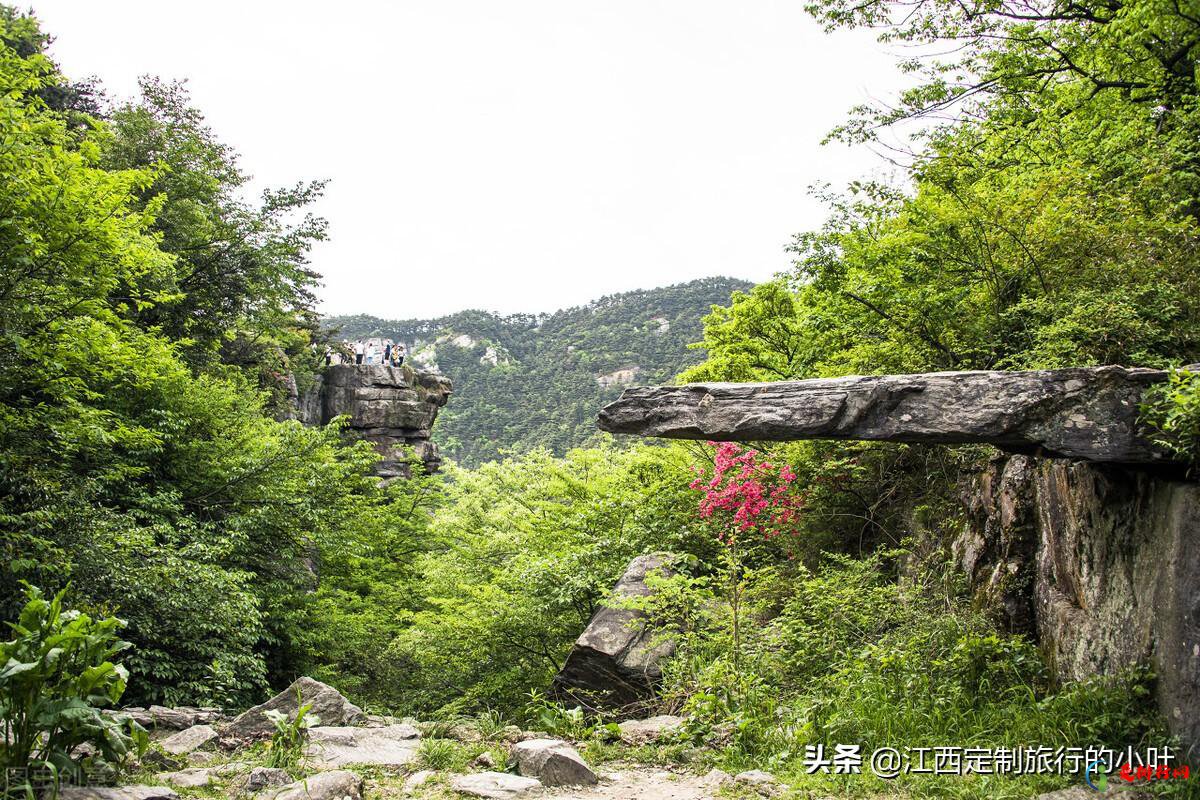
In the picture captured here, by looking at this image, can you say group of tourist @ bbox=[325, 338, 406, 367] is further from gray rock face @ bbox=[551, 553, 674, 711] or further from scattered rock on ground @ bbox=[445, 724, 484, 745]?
scattered rock on ground @ bbox=[445, 724, 484, 745]

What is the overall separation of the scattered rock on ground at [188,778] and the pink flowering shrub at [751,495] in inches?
219

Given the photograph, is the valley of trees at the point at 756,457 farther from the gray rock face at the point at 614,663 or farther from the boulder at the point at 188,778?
the boulder at the point at 188,778

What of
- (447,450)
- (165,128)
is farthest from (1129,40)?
(447,450)

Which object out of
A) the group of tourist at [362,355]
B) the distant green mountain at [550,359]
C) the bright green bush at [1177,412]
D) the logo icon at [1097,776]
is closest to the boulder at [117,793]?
the logo icon at [1097,776]

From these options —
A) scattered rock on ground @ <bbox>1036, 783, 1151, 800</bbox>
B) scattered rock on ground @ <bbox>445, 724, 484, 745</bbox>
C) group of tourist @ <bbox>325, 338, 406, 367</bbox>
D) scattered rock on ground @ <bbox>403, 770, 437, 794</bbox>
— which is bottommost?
scattered rock on ground @ <bbox>445, 724, 484, 745</bbox>

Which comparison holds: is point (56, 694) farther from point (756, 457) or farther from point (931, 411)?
point (756, 457)

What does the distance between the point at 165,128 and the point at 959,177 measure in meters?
17.0

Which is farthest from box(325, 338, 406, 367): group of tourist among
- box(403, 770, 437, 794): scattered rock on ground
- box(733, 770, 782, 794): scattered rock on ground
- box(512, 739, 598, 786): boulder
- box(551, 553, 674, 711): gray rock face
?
box(733, 770, 782, 794): scattered rock on ground

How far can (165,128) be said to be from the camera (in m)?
16.0

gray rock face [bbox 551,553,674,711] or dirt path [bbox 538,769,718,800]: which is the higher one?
dirt path [bbox 538,769,718,800]

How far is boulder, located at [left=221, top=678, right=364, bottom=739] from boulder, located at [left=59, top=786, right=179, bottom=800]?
6.02 feet

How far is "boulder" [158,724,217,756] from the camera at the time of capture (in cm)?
501

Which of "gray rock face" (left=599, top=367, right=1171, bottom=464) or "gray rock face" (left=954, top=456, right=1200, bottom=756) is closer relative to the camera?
"gray rock face" (left=954, top=456, right=1200, bottom=756)

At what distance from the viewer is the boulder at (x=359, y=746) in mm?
4910
